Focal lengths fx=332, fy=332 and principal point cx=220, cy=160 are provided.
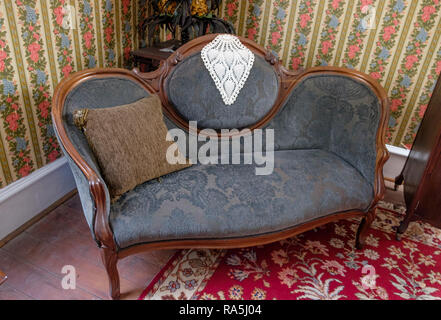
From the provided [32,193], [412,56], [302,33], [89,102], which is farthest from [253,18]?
[32,193]

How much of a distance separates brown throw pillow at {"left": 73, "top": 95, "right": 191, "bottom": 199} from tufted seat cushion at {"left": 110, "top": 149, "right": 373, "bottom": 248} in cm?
6

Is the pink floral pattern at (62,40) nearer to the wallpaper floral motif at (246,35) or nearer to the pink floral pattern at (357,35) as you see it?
the wallpaper floral motif at (246,35)

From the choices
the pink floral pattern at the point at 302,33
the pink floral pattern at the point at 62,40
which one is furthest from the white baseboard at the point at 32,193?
the pink floral pattern at the point at 302,33

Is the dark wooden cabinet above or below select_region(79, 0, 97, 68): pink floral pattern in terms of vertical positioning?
below

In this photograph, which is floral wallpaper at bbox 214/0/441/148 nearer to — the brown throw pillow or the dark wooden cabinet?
the dark wooden cabinet

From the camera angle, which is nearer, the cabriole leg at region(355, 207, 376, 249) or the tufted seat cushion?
the tufted seat cushion

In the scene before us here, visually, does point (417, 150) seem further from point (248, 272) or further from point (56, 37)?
point (56, 37)

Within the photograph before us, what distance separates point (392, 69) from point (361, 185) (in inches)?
38.0

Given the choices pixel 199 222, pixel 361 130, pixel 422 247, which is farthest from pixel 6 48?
pixel 422 247

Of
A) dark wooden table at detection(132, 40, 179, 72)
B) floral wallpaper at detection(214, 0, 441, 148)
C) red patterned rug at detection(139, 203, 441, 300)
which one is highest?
floral wallpaper at detection(214, 0, 441, 148)

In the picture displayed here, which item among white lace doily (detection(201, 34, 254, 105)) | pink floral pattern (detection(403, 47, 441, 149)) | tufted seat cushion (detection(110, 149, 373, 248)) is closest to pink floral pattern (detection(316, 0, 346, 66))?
pink floral pattern (detection(403, 47, 441, 149))

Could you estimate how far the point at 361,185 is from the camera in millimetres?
1632

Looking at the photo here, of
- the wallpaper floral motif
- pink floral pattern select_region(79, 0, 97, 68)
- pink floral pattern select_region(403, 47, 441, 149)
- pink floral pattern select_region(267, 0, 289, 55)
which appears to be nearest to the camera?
the wallpaper floral motif

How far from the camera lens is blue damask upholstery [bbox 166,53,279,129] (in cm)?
167
